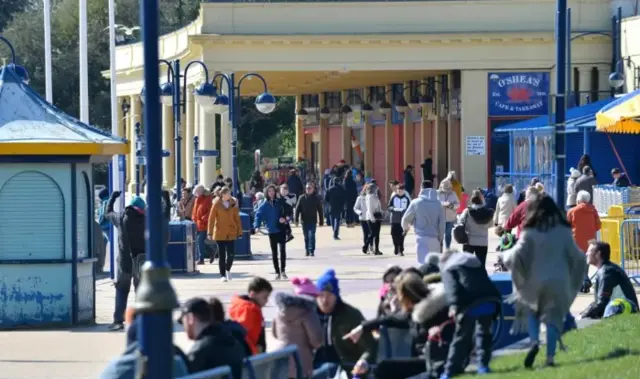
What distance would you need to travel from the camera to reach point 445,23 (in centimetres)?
4616

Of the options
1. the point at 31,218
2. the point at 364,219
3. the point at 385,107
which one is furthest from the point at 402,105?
the point at 31,218

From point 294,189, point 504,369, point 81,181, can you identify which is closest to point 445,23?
point 294,189

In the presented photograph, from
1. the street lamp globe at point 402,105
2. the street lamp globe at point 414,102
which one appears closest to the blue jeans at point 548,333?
the street lamp globe at point 414,102

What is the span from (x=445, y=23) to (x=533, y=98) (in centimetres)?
363

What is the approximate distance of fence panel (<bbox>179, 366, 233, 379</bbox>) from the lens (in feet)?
31.5

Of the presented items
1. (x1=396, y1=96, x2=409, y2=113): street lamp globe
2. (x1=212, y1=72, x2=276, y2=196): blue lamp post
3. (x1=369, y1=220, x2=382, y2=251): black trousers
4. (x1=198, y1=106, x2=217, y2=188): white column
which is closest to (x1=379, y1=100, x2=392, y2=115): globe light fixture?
(x1=396, y1=96, x2=409, y2=113): street lamp globe

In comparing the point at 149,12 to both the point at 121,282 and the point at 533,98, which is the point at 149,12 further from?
the point at 533,98

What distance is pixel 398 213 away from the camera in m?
30.2

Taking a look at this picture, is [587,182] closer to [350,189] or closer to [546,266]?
[350,189]

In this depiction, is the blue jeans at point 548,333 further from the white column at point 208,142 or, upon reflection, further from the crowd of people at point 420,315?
the white column at point 208,142

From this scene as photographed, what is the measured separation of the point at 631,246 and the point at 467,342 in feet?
34.0

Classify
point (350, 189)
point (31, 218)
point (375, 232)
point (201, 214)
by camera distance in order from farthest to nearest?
1. point (350, 189)
2. point (375, 232)
3. point (201, 214)
4. point (31, 218)

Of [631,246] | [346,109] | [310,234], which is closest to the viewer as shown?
[631,246]

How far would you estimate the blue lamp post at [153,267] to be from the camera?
314 inches
